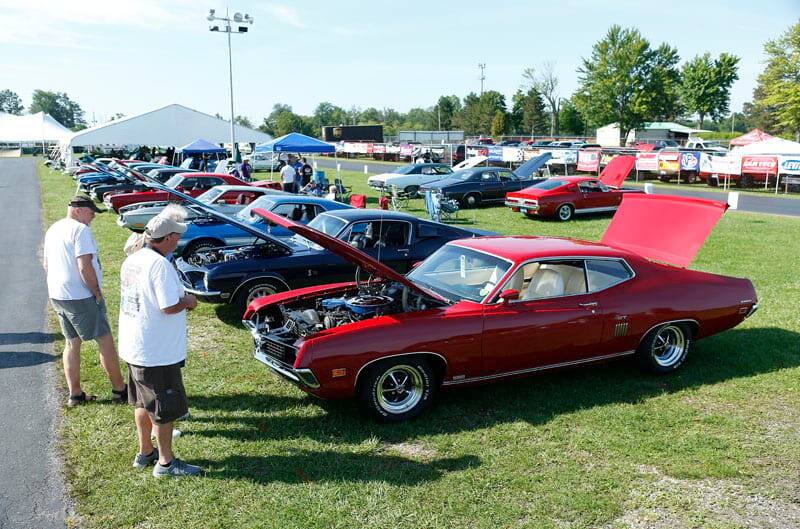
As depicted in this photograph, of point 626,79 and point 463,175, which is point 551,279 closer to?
point 463,175

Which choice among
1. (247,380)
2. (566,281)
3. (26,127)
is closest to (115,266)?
(247,380)

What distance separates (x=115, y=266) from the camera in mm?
11539

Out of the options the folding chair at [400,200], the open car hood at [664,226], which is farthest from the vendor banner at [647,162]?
the open car hood at [664,226]

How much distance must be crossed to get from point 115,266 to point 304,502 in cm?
902

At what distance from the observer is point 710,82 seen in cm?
7550

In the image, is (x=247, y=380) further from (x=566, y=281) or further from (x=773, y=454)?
(x=773, y=454)

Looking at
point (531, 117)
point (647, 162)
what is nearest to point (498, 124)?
point (531, 117)

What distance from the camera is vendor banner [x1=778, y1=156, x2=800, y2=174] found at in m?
26.4

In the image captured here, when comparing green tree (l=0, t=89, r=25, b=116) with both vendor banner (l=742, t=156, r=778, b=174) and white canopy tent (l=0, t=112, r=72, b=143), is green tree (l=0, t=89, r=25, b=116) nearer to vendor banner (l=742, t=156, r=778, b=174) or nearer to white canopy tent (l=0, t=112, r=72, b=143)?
white canopy tent (l=0, t=112, r=72, b=143)

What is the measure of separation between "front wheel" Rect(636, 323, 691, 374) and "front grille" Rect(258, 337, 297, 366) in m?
3.32

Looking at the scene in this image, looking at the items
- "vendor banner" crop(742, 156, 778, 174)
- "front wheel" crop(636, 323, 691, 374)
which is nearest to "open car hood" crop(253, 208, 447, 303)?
"front wheel" crop(636, 323, 691, 374)

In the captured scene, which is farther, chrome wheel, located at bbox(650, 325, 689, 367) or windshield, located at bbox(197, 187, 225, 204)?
windshield, located at bbox(197, 187, 225, 204)

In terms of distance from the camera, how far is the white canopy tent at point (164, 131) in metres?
27.7

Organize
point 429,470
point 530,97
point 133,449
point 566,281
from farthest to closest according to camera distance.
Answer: point 530,97
point 566,281
point 133,449
point 429,470
